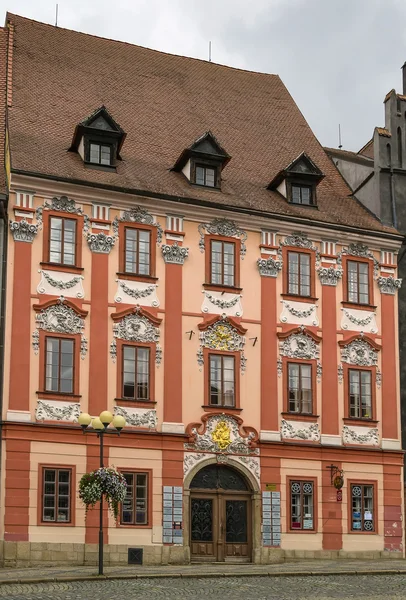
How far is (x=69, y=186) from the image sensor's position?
3753 cm

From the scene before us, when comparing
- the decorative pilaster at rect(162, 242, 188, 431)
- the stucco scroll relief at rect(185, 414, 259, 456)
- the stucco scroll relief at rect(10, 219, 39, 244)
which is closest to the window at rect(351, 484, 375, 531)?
the stucco scroll relief at rect(185, 414, 259, 456)

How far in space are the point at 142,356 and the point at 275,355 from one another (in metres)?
4.82

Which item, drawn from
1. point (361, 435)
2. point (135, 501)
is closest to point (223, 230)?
point (361, 435)

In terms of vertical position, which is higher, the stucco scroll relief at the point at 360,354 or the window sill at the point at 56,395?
the stucco scroll relief at the point at 360,354

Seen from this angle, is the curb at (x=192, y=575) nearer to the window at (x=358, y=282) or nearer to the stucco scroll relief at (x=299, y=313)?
the stucco scroll relief at (x=299, y=313)

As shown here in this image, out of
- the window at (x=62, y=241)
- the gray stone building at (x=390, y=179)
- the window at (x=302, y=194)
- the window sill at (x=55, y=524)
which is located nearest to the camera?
the window sill at (x=55, y=524)

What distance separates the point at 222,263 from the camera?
1566 inches

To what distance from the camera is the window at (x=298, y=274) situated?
134 ft

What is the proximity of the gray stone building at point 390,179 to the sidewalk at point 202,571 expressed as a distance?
9.25 meters

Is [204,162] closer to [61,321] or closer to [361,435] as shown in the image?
[61,321]

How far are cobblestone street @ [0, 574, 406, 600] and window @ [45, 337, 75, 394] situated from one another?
8390mm

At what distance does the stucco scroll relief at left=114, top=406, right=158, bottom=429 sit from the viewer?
37.1 metres

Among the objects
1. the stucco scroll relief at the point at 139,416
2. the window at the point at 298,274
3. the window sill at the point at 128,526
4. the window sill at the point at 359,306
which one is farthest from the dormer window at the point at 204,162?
the window sill at the point at 128,526

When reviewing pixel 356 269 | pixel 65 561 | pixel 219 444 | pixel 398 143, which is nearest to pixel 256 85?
pixel 398 143
